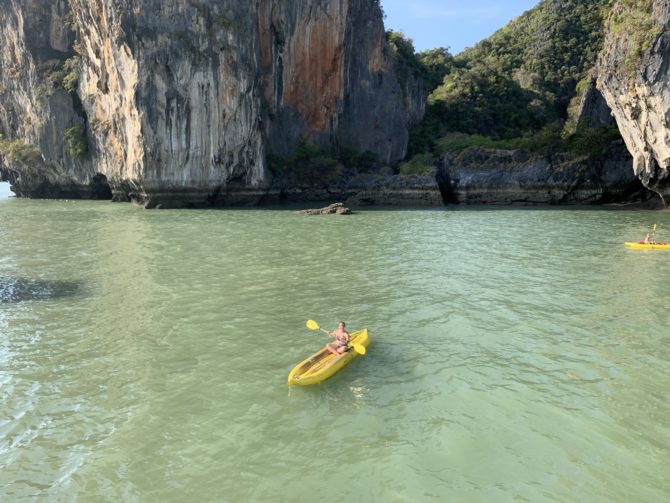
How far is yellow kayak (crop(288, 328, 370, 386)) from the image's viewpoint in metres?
7.50

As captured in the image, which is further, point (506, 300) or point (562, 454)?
point (506, 300)

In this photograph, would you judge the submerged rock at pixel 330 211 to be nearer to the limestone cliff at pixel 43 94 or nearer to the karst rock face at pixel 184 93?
the karst rock face at pixel 184 93

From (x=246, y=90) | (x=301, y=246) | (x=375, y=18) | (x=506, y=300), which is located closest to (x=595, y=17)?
(x=375, y=18)

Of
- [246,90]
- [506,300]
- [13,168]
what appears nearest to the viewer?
[506,300]

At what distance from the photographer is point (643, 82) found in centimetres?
2511

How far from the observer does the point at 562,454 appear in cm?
589

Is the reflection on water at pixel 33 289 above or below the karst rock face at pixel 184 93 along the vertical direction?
below

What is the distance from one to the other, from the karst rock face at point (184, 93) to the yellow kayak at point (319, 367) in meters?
28.4

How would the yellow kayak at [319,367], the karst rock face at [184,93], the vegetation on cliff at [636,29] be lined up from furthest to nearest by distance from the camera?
the karst rock face at [184,93] < the vegetation on cliff at [636,29] < the yellow kayak at [319,367]

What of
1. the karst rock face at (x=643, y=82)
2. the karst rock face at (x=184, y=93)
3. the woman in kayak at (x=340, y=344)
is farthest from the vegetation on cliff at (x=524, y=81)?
the woman in kayak at (x=340, y=344)

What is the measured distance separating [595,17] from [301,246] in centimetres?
5878

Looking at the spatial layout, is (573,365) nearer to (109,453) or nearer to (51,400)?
(109,453)

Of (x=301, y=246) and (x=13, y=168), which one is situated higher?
(x=13, y=168)

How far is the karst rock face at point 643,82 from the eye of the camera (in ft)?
79.8
